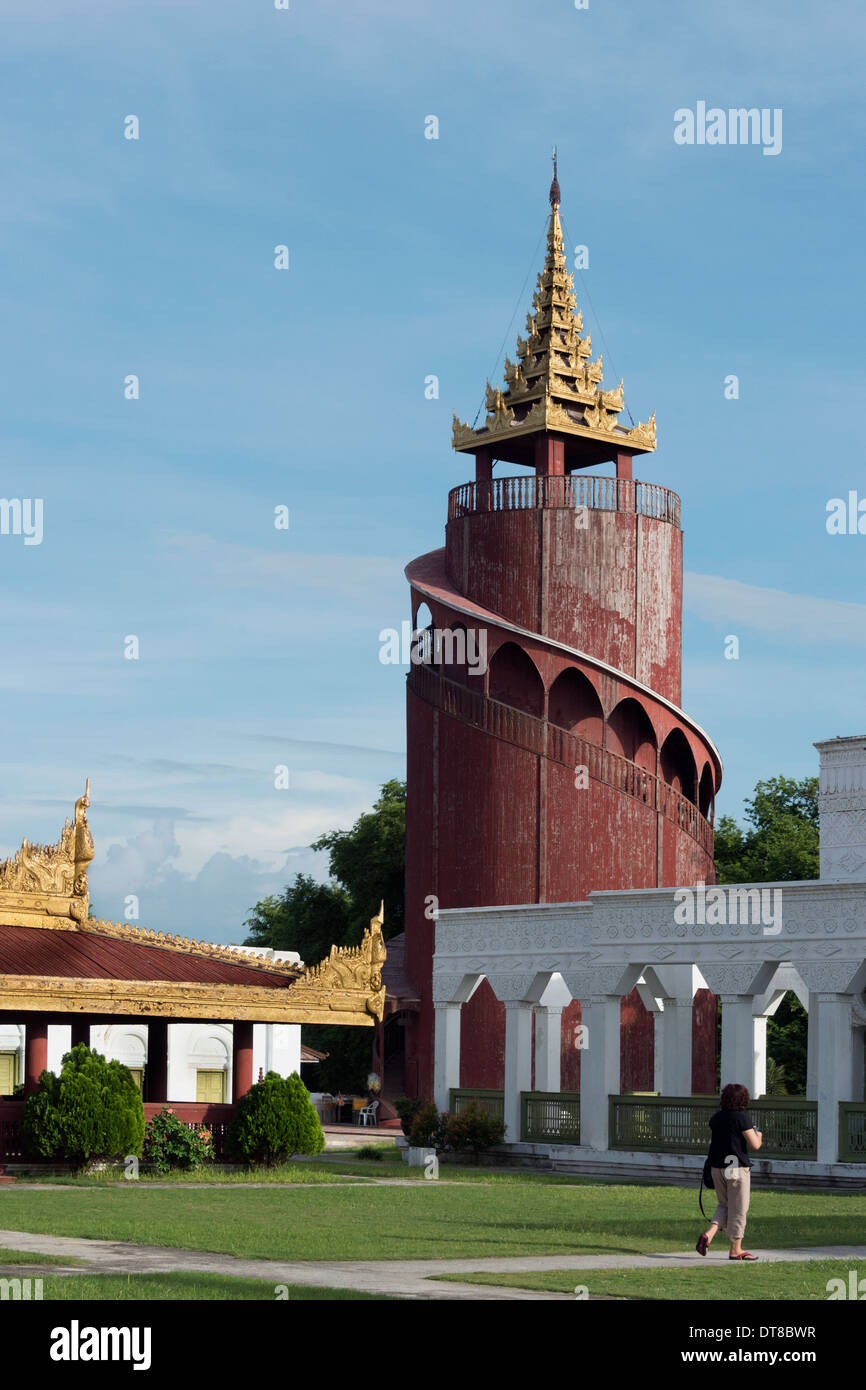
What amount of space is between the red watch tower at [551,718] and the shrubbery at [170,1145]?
2002 cm

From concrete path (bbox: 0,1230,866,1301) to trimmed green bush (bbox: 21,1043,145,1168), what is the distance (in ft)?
24.3

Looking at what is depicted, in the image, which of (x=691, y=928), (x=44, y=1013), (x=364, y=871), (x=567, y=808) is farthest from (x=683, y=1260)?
(x=364, y=871)

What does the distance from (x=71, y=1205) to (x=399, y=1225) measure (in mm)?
3763

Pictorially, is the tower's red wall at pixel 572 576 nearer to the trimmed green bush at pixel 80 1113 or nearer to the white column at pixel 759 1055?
the white column at pixel 759 1055

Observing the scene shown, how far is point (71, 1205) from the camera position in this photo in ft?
69.4

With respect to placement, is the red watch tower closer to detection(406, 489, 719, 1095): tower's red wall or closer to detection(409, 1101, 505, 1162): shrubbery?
detection(406, 489, 719, 1095): tower's red wall

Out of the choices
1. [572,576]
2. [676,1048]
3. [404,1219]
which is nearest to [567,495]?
[572,576]

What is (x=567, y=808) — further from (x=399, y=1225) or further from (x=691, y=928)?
(x=399, y=1225)

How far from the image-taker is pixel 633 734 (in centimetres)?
5128

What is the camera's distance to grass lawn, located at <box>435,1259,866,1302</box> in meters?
13.8

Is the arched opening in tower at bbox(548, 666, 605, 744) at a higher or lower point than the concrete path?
higher

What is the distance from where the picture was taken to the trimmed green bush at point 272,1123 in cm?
2728

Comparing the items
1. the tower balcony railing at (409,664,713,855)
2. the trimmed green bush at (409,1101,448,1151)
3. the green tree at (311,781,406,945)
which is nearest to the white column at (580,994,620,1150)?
the trimmed green bush at (409,1101,448,1151)
